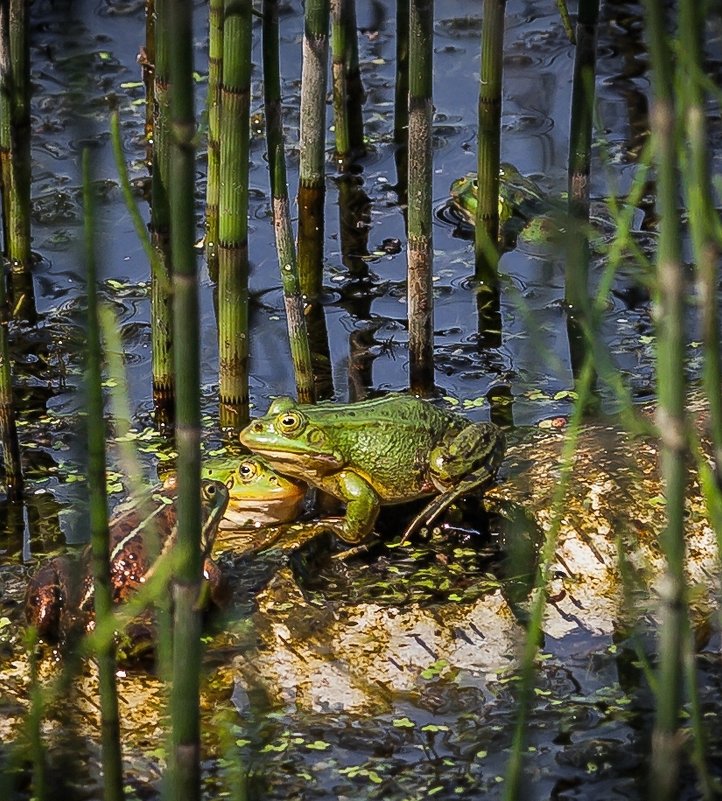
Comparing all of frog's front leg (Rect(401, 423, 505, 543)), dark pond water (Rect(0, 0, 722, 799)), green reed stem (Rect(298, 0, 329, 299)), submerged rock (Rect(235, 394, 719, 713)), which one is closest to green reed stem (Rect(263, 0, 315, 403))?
dark pond water (Rect(0, 0, 722, 799))

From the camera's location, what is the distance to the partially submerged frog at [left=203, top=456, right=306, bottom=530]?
516 cm

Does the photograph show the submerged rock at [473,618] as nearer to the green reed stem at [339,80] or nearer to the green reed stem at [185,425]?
the green reed stem at [185,425]

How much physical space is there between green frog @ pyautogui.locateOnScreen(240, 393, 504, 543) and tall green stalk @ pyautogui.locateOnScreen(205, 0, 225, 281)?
51.9 inches

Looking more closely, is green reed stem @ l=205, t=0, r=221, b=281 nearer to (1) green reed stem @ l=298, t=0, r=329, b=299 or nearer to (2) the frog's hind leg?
(1) green reed stem @ l=298, t=0, r=329, b=299

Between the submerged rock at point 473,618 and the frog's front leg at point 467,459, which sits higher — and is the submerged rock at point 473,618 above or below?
below

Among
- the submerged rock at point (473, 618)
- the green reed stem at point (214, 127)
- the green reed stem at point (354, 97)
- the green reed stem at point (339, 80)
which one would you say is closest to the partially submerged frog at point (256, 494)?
the submerged rock at point (473, 618)

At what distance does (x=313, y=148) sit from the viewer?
695cm

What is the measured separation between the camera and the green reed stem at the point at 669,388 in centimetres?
193

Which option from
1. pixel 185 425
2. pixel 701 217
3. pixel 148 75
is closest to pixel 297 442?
pixel 185 425

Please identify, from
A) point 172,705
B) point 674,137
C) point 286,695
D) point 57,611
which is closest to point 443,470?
point 286,695

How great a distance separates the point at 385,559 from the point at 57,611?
1.22 meters

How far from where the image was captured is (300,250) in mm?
7434

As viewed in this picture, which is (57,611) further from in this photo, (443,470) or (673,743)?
(673,743)

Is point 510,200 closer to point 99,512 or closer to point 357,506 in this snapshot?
point 357,506
